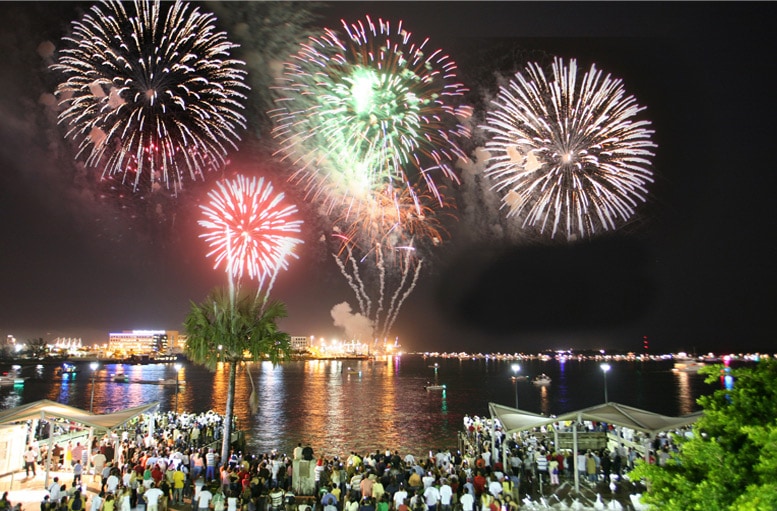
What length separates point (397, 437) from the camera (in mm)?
47219

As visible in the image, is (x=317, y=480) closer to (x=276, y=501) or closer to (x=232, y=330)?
(x=276, y=501)

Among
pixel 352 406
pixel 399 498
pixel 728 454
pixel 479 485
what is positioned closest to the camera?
pixel 728 454

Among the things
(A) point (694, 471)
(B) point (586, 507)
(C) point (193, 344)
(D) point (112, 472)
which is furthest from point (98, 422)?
(A) point (694, 471)

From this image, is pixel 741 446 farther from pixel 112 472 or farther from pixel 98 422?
pixel 98 422

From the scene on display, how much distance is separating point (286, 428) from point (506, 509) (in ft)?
137

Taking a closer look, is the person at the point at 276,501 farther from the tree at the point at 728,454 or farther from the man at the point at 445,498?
the tree at the point at 728,454

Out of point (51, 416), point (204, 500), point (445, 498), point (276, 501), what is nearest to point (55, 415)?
point (51, 416)

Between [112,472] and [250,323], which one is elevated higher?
[250,323]

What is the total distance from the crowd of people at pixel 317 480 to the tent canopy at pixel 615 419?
3.31ft

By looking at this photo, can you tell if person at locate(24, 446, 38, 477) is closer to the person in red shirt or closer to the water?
the water

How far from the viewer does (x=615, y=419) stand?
19016mm

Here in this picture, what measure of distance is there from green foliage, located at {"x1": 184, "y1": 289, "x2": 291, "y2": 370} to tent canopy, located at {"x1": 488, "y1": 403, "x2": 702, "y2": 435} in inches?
438

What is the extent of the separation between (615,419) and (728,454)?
466 inches

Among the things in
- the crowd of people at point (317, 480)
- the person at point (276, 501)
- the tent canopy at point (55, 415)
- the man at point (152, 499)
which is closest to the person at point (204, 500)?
the crowd of people at point (317, 480)
